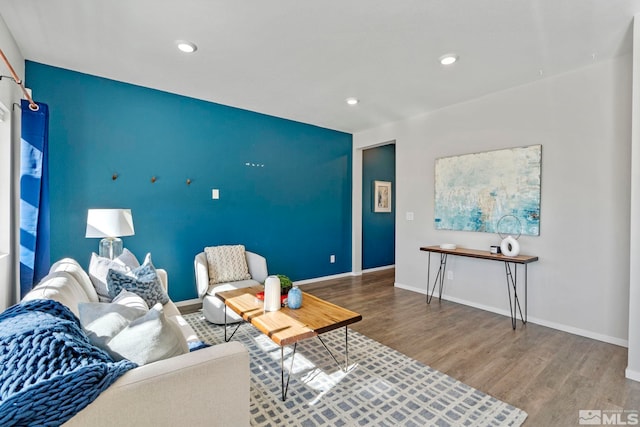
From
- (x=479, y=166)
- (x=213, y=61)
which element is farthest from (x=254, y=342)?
(x=479, y=166)

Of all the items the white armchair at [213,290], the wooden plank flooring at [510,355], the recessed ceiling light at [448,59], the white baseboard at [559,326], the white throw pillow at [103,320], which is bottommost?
the wooden plank flooring at [510,355]

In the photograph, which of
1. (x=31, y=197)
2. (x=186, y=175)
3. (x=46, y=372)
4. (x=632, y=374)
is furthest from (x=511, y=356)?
(x=31, y=197)

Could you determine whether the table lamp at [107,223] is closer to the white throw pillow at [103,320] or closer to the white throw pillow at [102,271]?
the white throw pillow at [102,271]

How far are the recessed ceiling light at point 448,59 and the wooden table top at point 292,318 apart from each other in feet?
7.83

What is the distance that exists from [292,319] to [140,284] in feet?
3.90

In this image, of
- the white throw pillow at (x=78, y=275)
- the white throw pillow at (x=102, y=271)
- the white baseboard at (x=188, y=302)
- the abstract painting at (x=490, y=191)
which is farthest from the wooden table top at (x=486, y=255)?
the white throw pillow at (x=78, y=275)

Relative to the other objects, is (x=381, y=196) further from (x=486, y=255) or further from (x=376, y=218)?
(x=486, y=255)

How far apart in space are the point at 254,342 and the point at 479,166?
3269 mm

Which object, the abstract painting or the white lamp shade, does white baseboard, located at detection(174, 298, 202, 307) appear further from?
the abstract painting

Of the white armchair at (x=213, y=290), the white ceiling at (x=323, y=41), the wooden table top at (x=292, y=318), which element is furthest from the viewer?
the white armchair at (x=213, y=290)

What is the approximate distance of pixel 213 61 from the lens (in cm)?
286

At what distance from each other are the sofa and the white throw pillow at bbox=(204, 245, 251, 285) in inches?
81.1

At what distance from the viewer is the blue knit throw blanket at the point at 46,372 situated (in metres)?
0.83

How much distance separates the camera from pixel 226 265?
11.5ft
